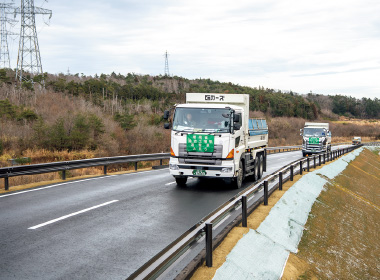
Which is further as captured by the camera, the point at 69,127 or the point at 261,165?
the point at 69,127

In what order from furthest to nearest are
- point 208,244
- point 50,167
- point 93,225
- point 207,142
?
point 50,167, point 207,142, point 93,225, point 208,244

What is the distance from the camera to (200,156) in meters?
12.3

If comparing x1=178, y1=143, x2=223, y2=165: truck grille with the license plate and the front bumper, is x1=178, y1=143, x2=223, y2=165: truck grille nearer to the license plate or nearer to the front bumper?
the front bumper

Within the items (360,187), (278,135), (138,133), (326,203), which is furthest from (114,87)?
(326,203)

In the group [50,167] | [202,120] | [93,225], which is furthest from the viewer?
[50,167]

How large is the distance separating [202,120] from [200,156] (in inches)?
49.1

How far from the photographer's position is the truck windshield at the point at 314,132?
3691 cm

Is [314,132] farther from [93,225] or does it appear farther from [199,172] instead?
[93,225]

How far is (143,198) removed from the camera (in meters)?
11.3

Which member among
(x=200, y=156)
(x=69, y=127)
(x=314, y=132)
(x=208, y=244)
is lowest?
(x=208, y=244)

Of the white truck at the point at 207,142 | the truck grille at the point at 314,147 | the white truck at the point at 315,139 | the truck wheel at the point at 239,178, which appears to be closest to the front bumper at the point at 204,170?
the white truck at the point at 207,142

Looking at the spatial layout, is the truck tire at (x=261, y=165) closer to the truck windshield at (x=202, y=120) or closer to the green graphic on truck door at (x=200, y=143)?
the truck windshield at (x=202, y=120)

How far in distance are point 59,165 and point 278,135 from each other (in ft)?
247

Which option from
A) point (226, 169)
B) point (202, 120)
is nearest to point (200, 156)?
point (226, 169)
